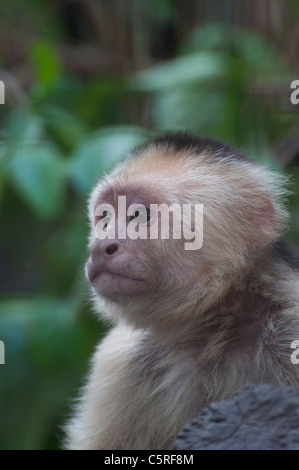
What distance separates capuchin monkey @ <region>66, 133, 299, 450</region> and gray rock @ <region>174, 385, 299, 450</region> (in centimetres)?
41

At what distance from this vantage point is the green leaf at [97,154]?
9.24 ft

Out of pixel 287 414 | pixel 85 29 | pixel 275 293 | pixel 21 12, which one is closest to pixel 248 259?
pixel 275 293

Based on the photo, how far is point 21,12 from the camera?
4.70 metres

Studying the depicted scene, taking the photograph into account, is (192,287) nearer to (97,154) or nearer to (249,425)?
(249,425)

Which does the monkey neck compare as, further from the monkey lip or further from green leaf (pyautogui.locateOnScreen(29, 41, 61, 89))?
green leaf (pyautogui.locateOnScreen(29, 41, 61, 89))

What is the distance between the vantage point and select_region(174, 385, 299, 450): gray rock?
1387mm

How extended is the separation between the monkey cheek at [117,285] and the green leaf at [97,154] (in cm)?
83

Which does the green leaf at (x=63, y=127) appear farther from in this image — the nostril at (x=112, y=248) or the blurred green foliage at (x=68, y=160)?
the nostril at (x=112, y=248)

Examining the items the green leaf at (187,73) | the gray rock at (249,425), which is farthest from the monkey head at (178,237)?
the green leaf at (187,73)

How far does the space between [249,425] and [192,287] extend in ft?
2.05

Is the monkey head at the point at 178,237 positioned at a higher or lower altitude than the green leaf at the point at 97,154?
lower

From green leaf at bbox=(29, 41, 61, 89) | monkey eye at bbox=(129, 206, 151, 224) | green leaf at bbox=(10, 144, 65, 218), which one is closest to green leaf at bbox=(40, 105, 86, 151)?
green leaf at bbox=(29, 41, 61, 89)

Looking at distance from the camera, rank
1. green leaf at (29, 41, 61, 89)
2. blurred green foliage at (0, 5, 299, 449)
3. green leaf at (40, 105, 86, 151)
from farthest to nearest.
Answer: green leaf at (29, 41, 61, 89) < green leaf at (40, 105, 86, 151) < blurred green foliage at (0, 5, 299, 449)
